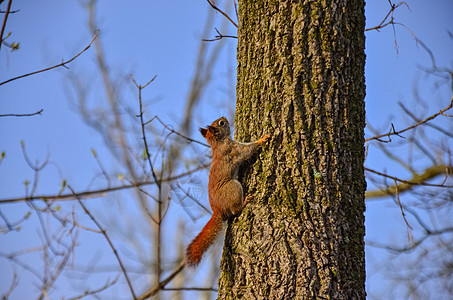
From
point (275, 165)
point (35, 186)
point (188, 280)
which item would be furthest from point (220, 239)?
point (188, 280)

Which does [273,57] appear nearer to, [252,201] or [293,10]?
[293,10]

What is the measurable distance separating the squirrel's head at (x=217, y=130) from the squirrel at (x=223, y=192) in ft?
0.86

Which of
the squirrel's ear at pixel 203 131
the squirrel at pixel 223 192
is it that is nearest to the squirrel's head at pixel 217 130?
the squirrel's ear at pixel 203 131

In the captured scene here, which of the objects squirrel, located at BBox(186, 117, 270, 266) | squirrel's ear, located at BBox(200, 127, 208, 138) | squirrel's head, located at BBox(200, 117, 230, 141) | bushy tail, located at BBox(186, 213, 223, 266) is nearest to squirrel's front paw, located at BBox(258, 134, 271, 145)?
squirrel, located at BBox(186, 117, 270, 266)

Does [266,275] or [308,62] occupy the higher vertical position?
[308,62]

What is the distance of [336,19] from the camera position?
2.41m

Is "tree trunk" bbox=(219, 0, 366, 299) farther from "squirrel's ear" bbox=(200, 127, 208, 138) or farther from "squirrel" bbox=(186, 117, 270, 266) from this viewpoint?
"squirrel's ear" bbox=(200, 127, 208, 138)

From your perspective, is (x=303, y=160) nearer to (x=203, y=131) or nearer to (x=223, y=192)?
(x=223, y=192)

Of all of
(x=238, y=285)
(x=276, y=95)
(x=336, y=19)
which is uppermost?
(x=336, y=19)

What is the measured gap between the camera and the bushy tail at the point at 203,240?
2641 millimetres

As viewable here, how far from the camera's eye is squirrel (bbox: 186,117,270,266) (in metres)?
2.48

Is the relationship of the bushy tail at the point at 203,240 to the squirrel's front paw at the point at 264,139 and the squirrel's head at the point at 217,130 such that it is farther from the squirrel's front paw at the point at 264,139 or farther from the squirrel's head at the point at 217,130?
the squirrel's head at the point at 217,130

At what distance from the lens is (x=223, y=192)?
2629mm

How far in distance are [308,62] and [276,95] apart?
0.24 m
